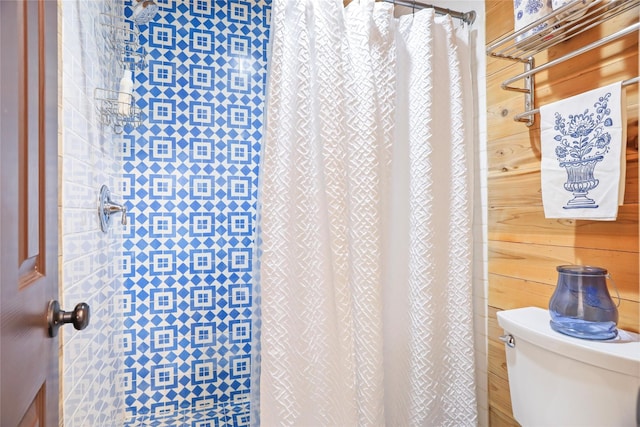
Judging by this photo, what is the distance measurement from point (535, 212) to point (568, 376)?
0.59 meters

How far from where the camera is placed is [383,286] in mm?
1531

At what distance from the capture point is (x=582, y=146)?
106cm

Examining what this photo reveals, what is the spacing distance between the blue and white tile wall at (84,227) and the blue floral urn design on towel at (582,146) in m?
1.40

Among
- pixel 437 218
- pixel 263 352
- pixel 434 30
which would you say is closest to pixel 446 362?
pixel 437 218

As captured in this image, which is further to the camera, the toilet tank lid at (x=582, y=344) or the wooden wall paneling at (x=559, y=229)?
the wooden wall paneling at (x=559, y=229)

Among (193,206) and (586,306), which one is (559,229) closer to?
(586,306)

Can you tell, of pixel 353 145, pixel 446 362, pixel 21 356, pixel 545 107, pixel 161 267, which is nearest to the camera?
pixel 21 356

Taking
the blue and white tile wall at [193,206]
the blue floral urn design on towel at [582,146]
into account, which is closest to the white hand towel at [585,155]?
the blue floral urn design on towel at [582,146]

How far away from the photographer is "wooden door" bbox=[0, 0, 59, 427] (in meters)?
0.48

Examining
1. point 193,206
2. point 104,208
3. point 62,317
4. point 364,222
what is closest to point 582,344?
point 364,222

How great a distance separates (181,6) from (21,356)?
2048 mm

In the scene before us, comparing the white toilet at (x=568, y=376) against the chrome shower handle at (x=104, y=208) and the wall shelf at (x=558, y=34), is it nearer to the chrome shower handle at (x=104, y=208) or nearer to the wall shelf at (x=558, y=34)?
the wall shelf at (x=558, y=34)

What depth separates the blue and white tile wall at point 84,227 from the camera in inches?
36.3

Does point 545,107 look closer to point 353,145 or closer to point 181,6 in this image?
point 353,145
